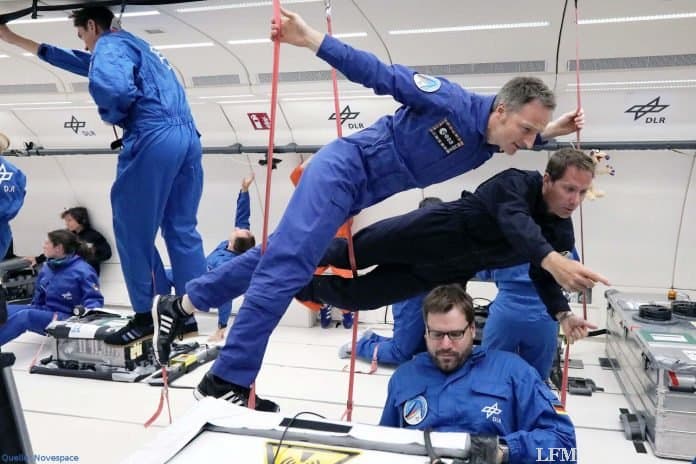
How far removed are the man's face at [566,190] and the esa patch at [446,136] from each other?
18.1 inches

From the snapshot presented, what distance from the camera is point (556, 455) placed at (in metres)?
2.19

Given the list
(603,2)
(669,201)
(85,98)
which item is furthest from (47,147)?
(669,201)

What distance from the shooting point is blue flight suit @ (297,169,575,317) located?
240 centimetres

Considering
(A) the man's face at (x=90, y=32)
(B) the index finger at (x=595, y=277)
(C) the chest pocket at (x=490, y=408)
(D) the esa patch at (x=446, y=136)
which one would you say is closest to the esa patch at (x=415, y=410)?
(C) the chest pocket at (x=490, y=408)

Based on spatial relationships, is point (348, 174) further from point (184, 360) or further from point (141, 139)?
point (184, 360)

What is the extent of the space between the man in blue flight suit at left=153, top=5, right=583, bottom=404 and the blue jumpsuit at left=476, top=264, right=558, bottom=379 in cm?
157

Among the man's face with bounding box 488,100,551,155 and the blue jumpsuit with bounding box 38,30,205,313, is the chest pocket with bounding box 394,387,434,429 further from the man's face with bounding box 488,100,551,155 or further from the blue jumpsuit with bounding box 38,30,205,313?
the blue jumpsuit with bounding box 38,30,205,313

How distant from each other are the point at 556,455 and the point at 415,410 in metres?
0.55

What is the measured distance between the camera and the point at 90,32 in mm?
3018

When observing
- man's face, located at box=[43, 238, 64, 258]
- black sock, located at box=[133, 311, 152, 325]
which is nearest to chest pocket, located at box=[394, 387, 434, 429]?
black sock, located at box=[133, 311, 152, 325]

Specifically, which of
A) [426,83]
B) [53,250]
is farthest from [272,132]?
[53,250]

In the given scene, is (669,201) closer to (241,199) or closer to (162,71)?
(241,199)

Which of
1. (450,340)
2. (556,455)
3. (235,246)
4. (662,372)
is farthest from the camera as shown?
(235,246)

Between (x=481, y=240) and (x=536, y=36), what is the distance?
2269 mm
